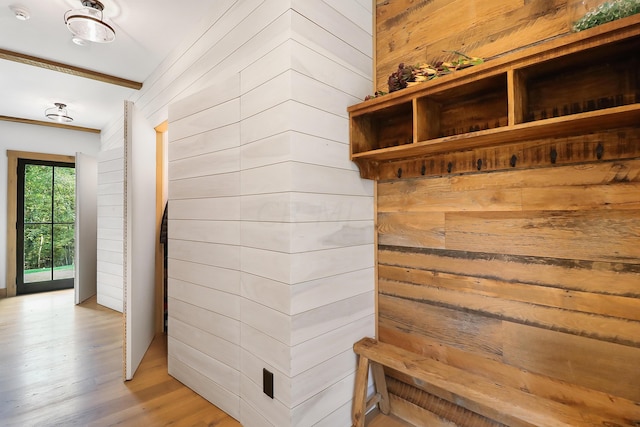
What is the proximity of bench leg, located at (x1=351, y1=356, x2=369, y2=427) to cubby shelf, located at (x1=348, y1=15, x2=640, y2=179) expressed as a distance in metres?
1.11

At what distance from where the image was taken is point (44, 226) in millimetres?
4719

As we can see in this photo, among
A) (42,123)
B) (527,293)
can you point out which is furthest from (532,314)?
(42,123)

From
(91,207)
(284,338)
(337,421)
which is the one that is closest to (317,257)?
(284,338)

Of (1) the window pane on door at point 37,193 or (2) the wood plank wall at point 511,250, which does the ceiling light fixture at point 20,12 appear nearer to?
(2) the wood plank wall at point 511,250

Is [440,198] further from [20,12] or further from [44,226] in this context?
Result: [44,226]

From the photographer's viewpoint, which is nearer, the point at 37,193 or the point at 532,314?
the point at 532,314

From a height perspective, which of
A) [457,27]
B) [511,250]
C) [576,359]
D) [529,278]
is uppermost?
[457,27]

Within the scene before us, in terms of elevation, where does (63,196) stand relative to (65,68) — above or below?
below

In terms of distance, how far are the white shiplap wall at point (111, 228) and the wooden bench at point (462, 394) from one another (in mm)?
3204

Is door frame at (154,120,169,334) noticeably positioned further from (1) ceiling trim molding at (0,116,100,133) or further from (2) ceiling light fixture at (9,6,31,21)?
(1) ceiling trim molding at (0,116,100,133)

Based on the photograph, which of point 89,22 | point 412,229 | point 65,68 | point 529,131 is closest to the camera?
point 529,131

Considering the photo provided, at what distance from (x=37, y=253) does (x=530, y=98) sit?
624 cm

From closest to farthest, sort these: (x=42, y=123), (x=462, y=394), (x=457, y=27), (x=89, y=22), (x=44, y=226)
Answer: (x=462, y=394), (x=457, y=27), (x=89, y=22), (x=42, y=123), (x=44, y=226)

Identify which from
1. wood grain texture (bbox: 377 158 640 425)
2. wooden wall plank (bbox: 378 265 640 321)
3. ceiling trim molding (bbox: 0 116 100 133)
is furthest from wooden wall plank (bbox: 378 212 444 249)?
ceiling trim molding (bbox: 0 116 100 133)
